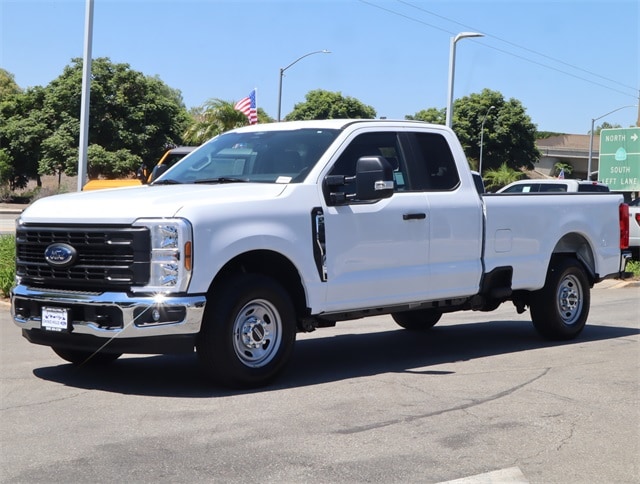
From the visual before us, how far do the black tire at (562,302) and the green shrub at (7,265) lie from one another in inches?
246

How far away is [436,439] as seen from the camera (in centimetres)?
598

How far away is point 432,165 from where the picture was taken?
29.9 ft

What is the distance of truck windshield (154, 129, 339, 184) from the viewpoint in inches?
319

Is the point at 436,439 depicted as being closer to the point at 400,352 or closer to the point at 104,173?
the point at 400,352

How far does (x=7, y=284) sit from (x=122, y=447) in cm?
723

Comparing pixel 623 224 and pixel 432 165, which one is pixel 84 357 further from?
pixel 623 224

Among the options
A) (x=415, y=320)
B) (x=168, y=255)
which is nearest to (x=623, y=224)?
(x=415, y=320)

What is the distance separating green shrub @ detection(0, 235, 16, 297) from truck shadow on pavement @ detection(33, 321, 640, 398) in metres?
3.85

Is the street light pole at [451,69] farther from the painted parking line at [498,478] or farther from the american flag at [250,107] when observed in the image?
the painted parking line at [498,478]

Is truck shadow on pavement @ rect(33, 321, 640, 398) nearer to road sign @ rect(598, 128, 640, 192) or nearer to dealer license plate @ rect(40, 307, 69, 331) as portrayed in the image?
dealer license plate @ rect(40, 307, 69, 331)

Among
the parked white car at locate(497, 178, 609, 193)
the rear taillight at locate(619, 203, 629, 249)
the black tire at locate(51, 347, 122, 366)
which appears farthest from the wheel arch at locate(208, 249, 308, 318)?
the parked white car at locate(497, 178, 609, 193)

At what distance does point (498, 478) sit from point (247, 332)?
272 cm

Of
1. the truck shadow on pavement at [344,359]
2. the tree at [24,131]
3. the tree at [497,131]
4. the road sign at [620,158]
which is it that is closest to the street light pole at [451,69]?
the road sign at [620,158]

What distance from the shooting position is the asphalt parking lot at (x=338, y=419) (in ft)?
17.4
